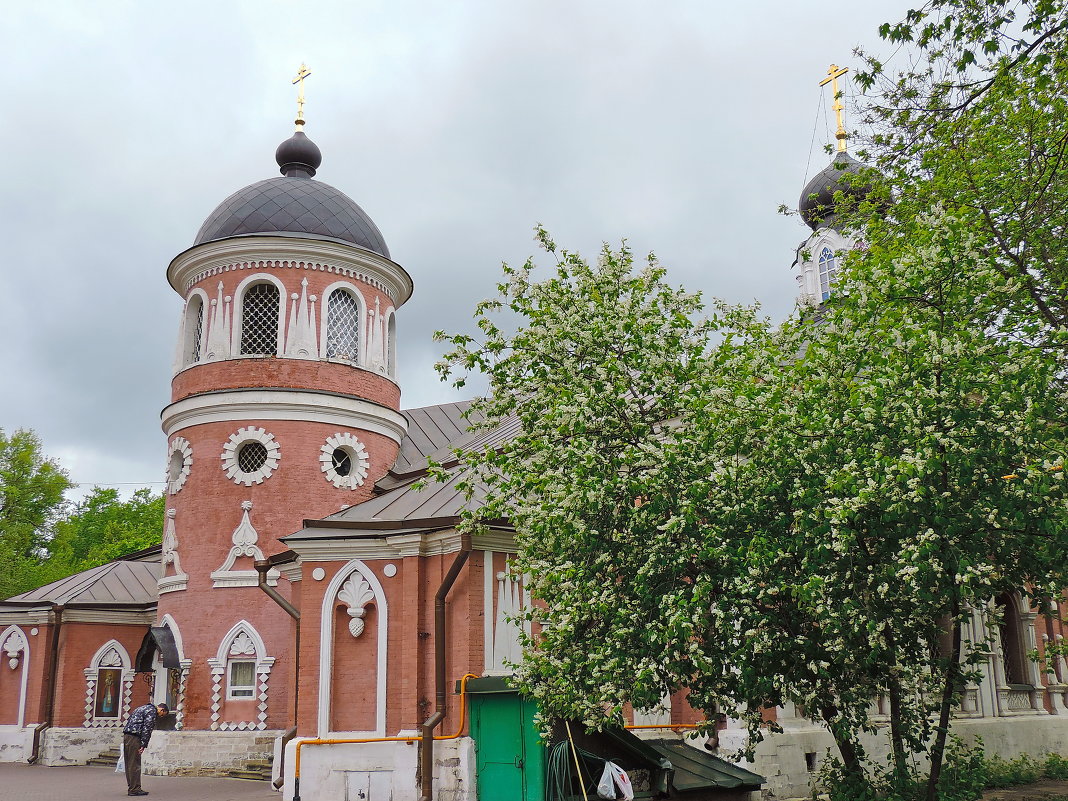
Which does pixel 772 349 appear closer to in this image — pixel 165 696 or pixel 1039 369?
pixel 1039 369

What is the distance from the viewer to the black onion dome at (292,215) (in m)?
20.7

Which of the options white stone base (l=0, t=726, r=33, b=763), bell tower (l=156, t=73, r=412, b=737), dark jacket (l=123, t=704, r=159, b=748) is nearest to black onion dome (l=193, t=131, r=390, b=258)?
bell tower (l=156, t=73, r=412, b=737)

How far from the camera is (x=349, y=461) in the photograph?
20.4 metres

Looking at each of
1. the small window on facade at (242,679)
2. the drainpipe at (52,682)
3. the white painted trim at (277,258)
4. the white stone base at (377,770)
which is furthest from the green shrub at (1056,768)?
the drainpipe at (52,682)

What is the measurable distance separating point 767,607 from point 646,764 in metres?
4.31

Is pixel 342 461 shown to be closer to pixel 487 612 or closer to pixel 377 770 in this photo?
pixel 487 612

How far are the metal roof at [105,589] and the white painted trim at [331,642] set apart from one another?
30.4 feet

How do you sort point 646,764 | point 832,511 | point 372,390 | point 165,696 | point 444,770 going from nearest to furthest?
point 832,511
point 646,764
point 444,770
point 165,696
point 372,390

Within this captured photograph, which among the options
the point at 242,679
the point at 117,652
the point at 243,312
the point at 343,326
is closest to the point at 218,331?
the point at 243,312

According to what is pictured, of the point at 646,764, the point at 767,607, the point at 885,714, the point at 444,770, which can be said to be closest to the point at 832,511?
the point at 767,607

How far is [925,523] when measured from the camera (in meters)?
8.40

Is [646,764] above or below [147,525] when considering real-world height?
below

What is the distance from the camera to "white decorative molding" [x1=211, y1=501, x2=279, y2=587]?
19.0 m

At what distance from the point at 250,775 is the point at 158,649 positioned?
354 centimetres
